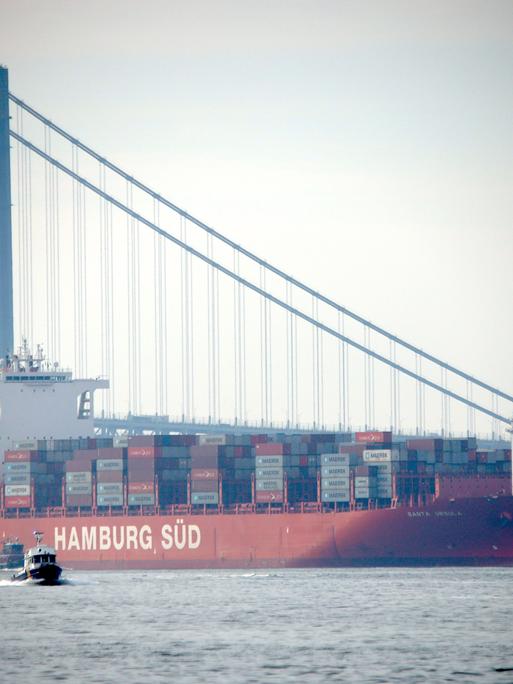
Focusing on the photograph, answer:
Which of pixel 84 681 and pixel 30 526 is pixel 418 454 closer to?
pixel 30 526

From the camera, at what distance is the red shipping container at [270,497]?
7744cm

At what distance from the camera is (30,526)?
82250 mm

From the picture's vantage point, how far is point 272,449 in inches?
3054

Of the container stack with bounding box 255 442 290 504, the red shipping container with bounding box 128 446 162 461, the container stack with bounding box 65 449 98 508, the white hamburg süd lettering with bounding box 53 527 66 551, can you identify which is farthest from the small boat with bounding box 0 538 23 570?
the container stack with bounding box 255 442 290 504

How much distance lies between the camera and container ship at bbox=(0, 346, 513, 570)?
73750 millimetres

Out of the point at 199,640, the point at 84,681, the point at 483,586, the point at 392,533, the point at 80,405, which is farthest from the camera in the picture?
the point at 80,405

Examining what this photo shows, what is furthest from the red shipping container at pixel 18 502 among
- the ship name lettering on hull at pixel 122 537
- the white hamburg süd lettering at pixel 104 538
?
the white hamburg süd lettering at pixel 104 538

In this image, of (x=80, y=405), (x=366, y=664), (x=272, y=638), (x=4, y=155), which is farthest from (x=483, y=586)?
(x=4, y=155)

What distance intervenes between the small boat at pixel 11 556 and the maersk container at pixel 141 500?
521cm

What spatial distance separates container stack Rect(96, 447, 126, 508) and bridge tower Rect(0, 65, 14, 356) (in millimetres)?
17340

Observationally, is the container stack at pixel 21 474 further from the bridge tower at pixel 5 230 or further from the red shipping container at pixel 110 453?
the bridge tower at pixel 5 230

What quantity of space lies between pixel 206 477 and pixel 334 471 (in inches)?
234

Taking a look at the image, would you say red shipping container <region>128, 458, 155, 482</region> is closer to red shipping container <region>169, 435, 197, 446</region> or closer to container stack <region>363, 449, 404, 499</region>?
red shipping container <region>169, 435, 197, 446</region>

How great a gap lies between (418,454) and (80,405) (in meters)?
21.6
